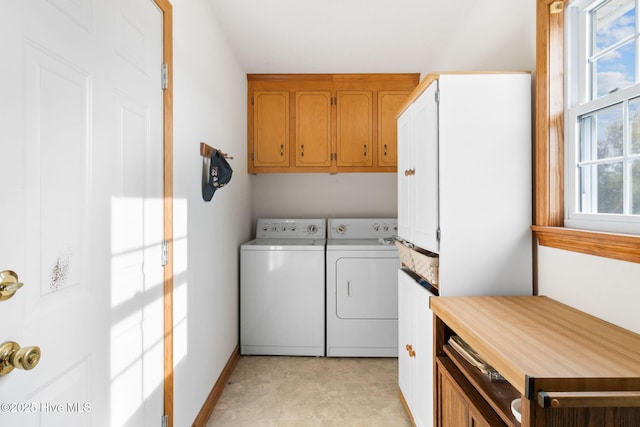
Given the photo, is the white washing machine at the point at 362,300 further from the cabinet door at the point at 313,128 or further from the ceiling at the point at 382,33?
the ceiling at the point at 382,33

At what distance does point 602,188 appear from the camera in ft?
4.29

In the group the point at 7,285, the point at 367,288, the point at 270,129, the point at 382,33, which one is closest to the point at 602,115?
the point at 382,33

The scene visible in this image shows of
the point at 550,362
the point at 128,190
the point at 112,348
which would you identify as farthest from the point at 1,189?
the point at 550,362

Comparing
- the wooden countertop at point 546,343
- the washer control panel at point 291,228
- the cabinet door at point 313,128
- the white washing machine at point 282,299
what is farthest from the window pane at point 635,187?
the washer control panel at point 291,228

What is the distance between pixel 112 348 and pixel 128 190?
55 centimetres

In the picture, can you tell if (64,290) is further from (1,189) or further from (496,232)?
(496,232)

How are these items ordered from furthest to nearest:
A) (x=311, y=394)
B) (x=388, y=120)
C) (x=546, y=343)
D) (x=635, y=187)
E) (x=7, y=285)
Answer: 1. (x=388, y=120)
2. (x=311, y=394)
3. (x=635, y=187)
4. (x=546, y=343)
5. (x=7, y=285)

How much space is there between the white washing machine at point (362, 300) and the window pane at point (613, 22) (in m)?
1.95

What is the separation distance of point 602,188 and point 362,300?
6.48ft

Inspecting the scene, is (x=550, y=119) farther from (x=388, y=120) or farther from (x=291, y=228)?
(x=291, y=228)

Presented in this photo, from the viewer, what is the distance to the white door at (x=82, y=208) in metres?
0.78

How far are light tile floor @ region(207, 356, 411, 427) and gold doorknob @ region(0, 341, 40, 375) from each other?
1.59m

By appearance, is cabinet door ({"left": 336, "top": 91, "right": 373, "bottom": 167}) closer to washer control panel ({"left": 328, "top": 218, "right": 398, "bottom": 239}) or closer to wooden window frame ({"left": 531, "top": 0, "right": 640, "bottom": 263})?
washer control panel ({"left": 328, "top": 218, "right": 398, "bottom": 239})

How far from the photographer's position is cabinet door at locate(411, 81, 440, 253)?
5.14 ft
